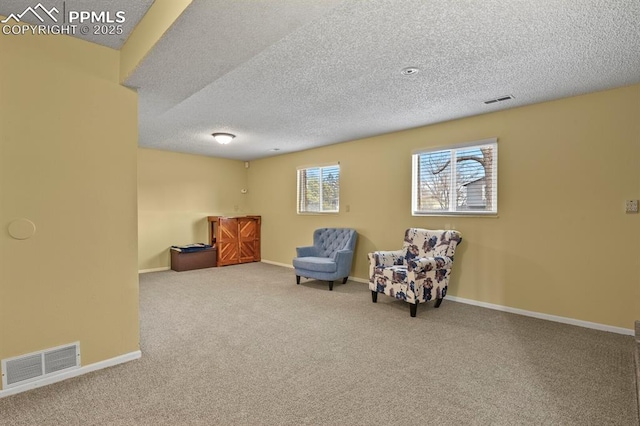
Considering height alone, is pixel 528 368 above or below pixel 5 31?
below

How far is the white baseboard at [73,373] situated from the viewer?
7.14 ft

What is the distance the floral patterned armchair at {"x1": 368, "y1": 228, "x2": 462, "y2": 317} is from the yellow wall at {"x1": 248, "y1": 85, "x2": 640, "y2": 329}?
1.24 feet

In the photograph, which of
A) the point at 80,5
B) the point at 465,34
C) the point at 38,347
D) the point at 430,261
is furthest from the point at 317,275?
the point at 80,5

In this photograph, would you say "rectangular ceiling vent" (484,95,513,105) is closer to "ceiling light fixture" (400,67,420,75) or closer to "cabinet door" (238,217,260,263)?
"ceiling light fixture" (400,67,420,75)

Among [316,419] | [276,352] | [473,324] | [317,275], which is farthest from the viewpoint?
[317,275]

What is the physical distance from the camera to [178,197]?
7.03 meters

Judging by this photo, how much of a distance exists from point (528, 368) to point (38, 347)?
3559 millimetres

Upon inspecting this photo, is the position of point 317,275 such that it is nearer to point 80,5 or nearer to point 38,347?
point 38,347

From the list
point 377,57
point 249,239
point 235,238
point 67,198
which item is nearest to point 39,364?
point 67,198

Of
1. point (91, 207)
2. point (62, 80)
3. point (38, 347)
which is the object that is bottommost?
point (38, 347)

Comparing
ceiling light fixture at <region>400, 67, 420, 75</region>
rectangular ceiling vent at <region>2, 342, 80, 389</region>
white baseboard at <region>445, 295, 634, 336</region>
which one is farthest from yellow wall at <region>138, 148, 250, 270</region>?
ceiling light fixture at <region>400, 67, 420, 75</region>

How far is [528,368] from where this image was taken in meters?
2.53

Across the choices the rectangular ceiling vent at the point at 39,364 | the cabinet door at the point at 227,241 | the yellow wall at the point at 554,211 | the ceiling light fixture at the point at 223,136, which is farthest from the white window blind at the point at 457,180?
the rectangular ceiling vent at the point at 39,364

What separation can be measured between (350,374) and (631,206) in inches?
126
